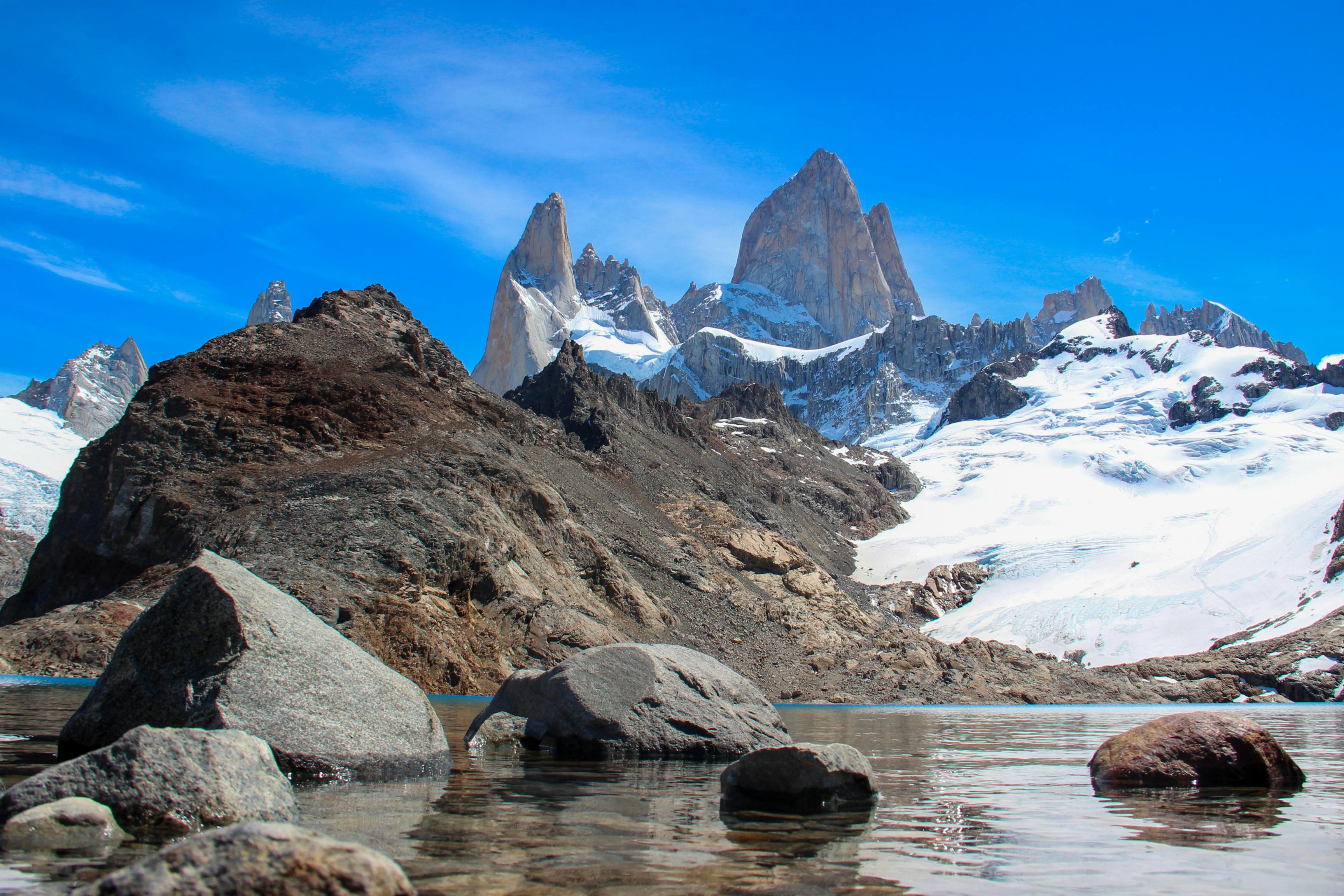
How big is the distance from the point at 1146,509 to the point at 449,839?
18084 centimetres

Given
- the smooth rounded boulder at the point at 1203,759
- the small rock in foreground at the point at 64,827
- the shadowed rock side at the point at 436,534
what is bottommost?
the small rock in foreground at the point at 64,827

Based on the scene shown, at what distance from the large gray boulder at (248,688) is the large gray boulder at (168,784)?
2304mm

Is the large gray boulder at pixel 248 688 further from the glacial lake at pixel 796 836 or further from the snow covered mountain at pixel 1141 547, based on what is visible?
the snow covered mountain at pixel 1141 547

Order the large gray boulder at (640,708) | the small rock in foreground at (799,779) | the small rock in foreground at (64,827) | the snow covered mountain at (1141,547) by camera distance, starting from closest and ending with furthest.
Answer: the small rock in foreground at (64,827), the small rock in foreground at (799,779), the large gray boulder at (640,708), the snow covered mountain at (1141,547)

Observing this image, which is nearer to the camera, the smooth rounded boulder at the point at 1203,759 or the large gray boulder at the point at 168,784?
the large gray boulder at the point at 168,784

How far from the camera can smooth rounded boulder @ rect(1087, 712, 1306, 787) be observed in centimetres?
1232

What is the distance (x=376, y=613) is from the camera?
47562mm

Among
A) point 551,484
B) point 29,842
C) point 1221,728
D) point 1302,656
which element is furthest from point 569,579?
point 1302,656

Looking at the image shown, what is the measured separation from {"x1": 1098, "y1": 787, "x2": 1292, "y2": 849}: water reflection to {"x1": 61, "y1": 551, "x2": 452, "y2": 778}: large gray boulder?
8.25m

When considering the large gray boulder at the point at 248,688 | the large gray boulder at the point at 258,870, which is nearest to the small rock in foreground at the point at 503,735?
the large gray boulder at the point at 248,688

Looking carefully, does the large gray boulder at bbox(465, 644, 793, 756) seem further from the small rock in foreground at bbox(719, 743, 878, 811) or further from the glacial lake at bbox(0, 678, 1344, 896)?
the small rock in foreground at bbox(719, 743, 878, 811)

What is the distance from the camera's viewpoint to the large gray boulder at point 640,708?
1562cm

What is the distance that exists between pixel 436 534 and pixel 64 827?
4950cm

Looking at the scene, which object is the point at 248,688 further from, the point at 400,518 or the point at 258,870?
the point at 400,518
